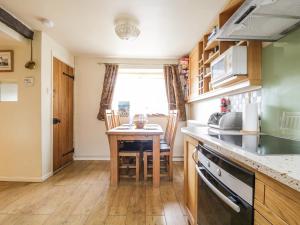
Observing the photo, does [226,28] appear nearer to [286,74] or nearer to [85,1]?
[286,74]

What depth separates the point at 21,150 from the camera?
10.1 ft

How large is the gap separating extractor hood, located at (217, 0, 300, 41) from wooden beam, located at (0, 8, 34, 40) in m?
2.35

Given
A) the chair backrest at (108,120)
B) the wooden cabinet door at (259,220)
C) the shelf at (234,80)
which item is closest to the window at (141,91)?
the chair backrest at (108,120)

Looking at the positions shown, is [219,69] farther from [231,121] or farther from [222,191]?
[222,191]

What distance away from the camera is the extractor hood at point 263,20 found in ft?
3.78

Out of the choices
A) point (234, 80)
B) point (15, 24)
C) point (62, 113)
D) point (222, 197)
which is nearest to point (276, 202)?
point (222, 197)

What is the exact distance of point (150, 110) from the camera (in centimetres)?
461

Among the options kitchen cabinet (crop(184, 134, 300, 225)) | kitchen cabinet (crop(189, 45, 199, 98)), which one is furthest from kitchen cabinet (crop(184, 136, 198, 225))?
kitchen cabinet (crop(189, 45, 199, 98))

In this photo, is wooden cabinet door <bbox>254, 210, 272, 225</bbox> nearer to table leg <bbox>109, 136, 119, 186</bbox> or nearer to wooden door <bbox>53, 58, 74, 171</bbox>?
table leg <bbox>109, 136, 119, 186</bbox>

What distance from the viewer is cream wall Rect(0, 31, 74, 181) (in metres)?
3.05

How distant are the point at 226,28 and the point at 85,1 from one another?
1.48m

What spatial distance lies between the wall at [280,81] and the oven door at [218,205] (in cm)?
68

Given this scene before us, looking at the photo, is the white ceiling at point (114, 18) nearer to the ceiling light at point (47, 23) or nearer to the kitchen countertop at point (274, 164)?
the ceiling light at point (47, 23)

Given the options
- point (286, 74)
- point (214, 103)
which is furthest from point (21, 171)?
point (286, 74)
